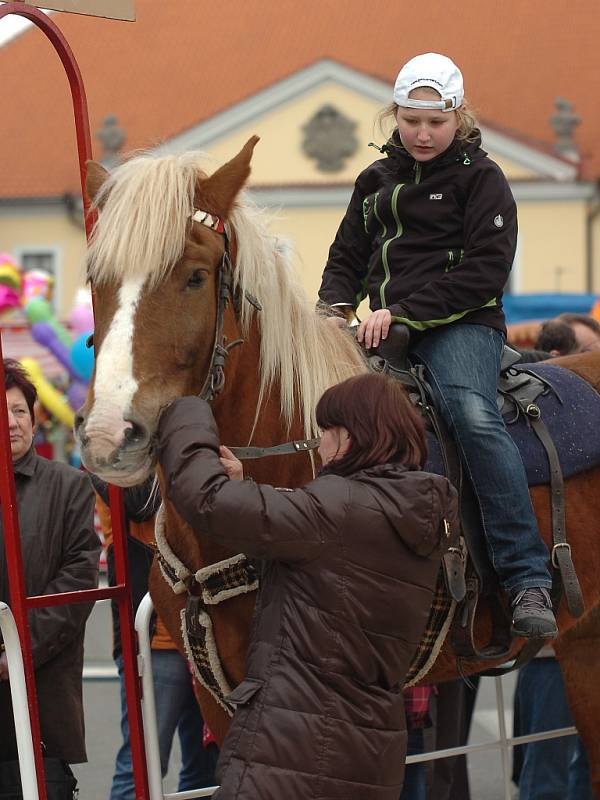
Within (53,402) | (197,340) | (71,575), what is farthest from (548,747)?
(53,402)

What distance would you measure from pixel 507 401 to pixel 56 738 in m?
1.79

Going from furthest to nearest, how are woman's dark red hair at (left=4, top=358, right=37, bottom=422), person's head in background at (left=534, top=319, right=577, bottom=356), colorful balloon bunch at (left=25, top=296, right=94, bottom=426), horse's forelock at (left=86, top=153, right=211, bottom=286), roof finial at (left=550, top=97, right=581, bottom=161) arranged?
roof finial at (left=550, top=97, right=581, bottom=161) → colorful balloon bunch at (left=25, top=296, right=94, bottom=426) → person's head in background at (left=534, top=319, right=577, bottom=356) → woman's dark red hair at (left=4, top=358, right=37, bottom=422) → horse's forelock at (left=86, top=153, right=211, bottom=286)

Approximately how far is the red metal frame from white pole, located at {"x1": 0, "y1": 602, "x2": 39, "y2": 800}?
5 cm

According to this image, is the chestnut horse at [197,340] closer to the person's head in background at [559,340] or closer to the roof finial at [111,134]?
the person's head in background at [559,340]

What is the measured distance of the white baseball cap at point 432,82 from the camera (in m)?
4.06

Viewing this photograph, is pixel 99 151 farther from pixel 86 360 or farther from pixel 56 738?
pixel 56 738

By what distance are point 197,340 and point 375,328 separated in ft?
2.51

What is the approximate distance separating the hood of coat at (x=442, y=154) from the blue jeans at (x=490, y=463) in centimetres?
53

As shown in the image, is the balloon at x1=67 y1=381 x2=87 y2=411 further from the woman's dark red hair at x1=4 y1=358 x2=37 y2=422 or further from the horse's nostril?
the horse's nostril

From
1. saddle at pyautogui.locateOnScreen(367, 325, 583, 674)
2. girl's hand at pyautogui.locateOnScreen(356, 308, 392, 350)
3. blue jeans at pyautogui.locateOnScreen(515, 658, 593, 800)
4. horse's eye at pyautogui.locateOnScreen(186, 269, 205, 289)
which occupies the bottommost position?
blue jeans at pyautogui.locateOnScreen(515, 658, 593, 800)

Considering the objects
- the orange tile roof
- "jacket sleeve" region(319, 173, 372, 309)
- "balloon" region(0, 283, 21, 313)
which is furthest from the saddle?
the orange tile roof

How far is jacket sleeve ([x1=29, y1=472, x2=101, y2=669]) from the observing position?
4395 mm

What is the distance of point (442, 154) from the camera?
4.14 metres

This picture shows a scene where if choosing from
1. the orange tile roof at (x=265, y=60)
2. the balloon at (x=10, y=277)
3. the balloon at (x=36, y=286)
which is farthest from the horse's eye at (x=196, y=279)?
the orange tile roof at (x=265, y=60)
